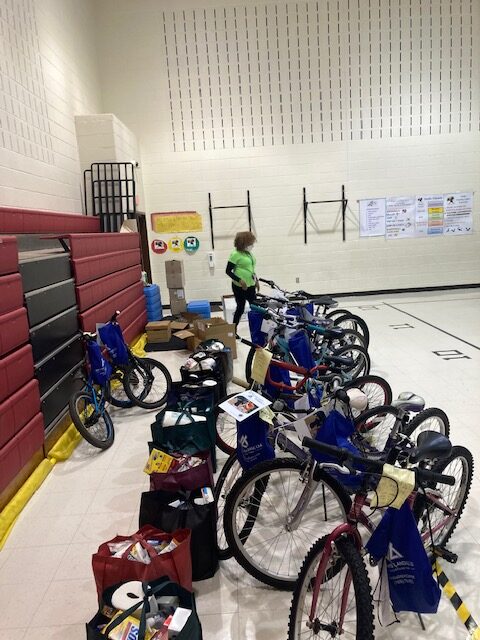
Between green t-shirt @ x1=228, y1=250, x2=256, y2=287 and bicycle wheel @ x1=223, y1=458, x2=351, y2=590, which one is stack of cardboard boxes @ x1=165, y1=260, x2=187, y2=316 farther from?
bicycle wheel @ x1=223, y1=458, x2=351, y2=590

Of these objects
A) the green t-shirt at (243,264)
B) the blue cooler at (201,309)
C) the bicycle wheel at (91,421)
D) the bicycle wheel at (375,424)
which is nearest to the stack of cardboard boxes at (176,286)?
the blue cooler at (201,309)

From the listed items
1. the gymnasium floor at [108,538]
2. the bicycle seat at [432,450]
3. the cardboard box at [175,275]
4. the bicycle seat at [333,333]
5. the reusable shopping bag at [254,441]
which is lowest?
the gymnasium floor at [108,538]

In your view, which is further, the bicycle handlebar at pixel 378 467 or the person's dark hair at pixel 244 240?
the person's dark hair at pixel 244 240

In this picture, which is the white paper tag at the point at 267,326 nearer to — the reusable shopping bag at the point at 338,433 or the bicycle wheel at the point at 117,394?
the bicycle wheel at the point at 117,394

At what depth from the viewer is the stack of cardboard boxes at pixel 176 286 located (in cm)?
735

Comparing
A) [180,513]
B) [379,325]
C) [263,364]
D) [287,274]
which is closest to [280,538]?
[180,513]

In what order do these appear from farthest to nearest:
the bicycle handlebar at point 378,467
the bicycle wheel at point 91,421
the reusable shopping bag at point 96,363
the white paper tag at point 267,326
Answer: the reusable shopping bag at point 96,363 → the white paper tag at point 267,326 → the bicycle wheel at point 91,421 → the bicycle handlebar at point 378,467

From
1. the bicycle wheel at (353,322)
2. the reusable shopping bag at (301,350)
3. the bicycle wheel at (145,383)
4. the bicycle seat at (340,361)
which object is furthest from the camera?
the bicycle wheel at (353,322)

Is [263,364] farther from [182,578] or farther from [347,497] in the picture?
[182,578]

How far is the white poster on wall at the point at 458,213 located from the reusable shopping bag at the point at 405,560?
7.95m

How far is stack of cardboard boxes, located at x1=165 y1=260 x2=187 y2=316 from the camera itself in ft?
24.1

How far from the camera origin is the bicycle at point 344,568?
1.39 m

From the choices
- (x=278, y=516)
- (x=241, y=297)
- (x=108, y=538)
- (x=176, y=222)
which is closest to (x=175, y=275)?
(x=176, y=222)

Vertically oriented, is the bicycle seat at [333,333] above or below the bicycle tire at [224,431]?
above
